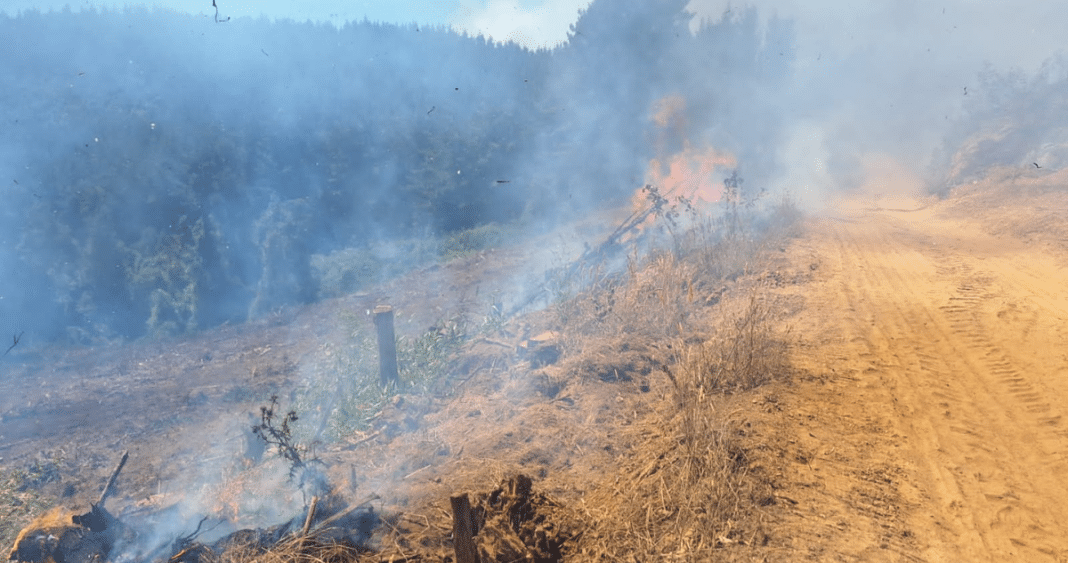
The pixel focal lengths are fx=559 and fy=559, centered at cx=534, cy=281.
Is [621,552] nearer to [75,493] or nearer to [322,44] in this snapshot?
[75,493]

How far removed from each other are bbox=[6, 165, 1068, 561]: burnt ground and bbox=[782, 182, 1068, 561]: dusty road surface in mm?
20

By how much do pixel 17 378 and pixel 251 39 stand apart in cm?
1145

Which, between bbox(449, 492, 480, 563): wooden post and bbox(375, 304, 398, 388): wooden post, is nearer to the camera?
bbox(449, 492, 480, 563): wooden post

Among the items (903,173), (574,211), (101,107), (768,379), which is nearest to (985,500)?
(768,379)

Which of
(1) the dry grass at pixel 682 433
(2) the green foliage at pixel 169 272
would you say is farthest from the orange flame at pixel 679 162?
(2) the green foliage at pixel 169 272

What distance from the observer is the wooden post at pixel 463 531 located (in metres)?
2.50

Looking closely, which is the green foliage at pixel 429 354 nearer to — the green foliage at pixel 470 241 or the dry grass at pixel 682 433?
the dry grass at pixel 682 433

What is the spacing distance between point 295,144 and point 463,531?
1368 cm

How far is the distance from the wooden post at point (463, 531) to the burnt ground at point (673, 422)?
0.25 metres

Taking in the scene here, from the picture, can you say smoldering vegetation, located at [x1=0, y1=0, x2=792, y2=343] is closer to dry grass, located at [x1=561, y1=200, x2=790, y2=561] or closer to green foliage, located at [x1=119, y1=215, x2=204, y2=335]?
green foliage, located at [x1=119, y1=215, x2=204, y2=335]

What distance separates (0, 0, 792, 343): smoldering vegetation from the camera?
10648mm

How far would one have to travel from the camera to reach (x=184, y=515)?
3984mm

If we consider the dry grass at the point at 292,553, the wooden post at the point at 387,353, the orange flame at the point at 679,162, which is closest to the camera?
the dry grass at the point at 292,553

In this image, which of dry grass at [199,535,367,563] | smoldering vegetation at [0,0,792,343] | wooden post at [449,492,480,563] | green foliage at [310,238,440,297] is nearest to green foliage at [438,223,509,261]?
smoldering vegetation at [0,0,792,343]
